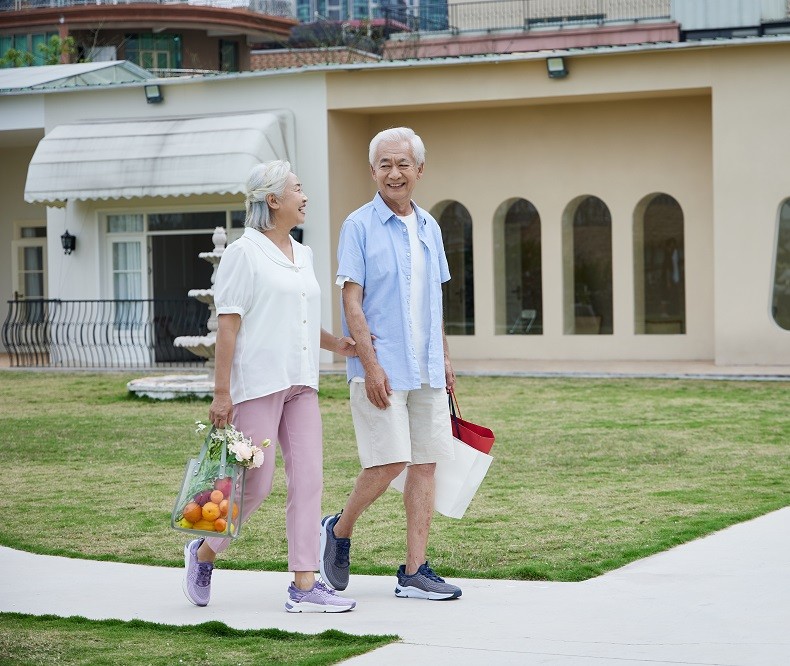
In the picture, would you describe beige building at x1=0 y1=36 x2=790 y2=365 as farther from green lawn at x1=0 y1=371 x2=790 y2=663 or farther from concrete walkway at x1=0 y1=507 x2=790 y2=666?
concrete walkway at x1=0 y1=507 x2=790 y2=666

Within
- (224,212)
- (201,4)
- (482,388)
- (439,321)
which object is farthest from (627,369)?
(201,4)

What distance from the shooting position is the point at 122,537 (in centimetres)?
779

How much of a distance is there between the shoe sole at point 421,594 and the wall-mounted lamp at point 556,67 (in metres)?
15.0

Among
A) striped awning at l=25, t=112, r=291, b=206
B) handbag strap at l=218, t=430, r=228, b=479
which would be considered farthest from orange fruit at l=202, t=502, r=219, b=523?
striped awning at l=25, t=112, r=291, b=206

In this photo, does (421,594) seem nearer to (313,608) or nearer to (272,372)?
(313,608)

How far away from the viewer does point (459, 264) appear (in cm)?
2275

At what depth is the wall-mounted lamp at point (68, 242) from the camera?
23281 mm

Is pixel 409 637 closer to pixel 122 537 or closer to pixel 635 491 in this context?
pixel 122 537

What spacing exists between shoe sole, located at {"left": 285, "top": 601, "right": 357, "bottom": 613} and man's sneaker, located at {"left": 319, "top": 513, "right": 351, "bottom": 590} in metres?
0.31

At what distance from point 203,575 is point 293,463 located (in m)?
0.59

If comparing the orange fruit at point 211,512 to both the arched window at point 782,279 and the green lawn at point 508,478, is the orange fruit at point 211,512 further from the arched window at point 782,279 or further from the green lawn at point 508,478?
the arched window at point 782,279

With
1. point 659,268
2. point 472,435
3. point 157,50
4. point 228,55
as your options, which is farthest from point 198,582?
point 228,55

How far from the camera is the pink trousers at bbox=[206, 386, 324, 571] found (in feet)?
19.1

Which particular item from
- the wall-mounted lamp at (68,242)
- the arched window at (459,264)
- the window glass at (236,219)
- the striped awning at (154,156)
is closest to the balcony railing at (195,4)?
the wall-mounted lamp at (68,242)
